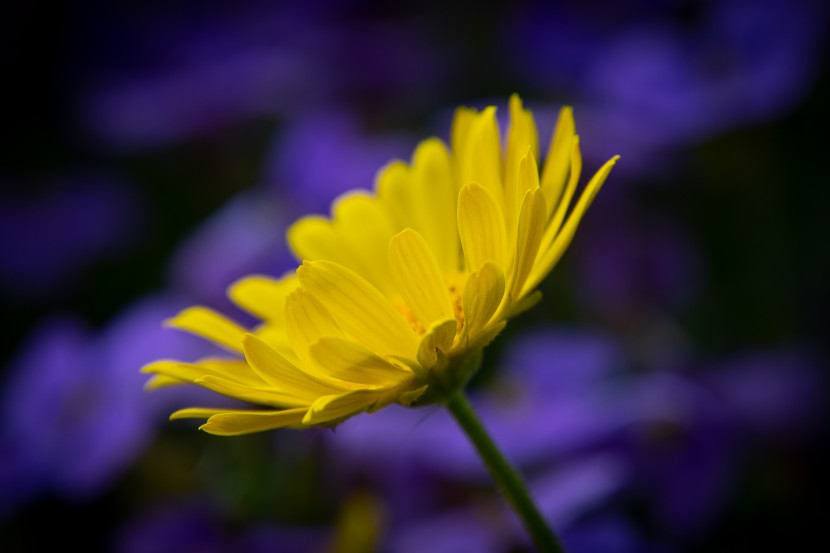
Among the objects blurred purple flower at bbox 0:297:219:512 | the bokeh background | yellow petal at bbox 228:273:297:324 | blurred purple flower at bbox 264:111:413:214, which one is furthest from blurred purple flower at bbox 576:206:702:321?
yellow petal at bbox 228:273:297:324

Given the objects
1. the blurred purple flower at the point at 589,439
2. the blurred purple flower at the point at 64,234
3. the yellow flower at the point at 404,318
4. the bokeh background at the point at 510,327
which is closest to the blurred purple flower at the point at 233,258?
the bokeh background at the point at 510,327

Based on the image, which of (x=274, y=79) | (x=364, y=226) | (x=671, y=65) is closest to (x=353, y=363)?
(x=364, y=226)

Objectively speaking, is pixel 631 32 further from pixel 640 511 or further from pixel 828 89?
pixel 640 511

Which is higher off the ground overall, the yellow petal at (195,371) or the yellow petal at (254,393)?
the yellow petal at (195,371)

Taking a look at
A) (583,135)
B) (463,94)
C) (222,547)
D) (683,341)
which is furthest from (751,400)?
(463,94)

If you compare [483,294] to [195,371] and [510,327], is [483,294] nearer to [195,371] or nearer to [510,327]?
[195,371]

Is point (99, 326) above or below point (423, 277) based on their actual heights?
above

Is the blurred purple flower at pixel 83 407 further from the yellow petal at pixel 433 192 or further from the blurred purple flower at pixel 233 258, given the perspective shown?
the yellow petal at pixel 433 192
